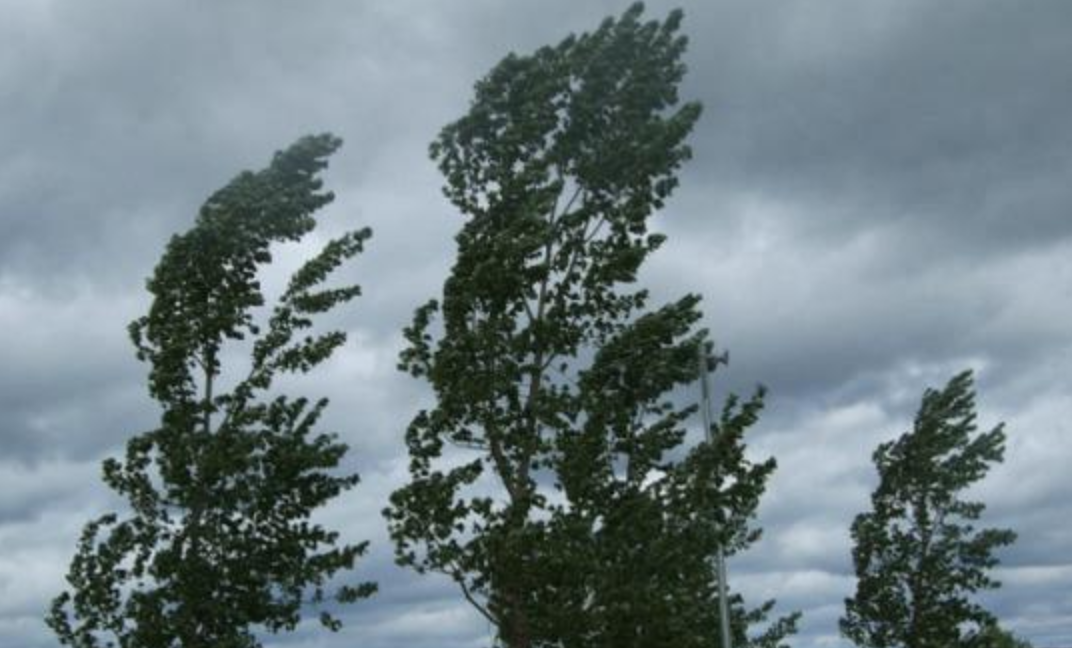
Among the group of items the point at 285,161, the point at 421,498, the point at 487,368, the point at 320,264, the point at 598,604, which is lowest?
the point at 598,604

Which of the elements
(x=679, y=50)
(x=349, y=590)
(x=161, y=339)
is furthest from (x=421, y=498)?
(x=679, y=50)

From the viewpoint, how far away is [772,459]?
2259cm

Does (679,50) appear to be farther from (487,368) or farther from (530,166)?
(487,368)

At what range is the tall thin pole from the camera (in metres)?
24.1

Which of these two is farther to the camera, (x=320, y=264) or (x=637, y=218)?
(x=637, y=218)

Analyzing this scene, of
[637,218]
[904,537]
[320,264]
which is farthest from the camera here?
[904,537]

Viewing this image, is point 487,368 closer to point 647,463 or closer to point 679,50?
point 647,463

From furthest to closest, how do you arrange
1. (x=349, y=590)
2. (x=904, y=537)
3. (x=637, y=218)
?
(x=904, y=537), (x=637, y=218), (x=349, y=590)

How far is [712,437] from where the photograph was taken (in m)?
24.0

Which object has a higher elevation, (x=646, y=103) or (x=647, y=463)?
(x=646, y=103)

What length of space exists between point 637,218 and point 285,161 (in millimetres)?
6822

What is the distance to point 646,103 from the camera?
2705cm

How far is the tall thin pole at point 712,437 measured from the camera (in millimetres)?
24094

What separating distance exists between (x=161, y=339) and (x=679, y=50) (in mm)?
12174
